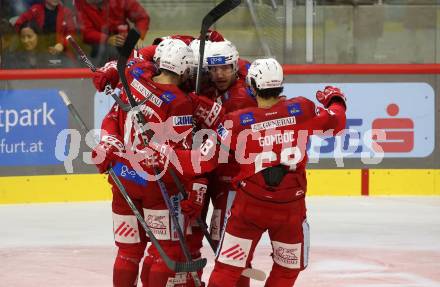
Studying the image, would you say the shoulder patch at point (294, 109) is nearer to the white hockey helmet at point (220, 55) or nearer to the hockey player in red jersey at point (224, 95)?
the hockey player in red jersey at point (224, 95)

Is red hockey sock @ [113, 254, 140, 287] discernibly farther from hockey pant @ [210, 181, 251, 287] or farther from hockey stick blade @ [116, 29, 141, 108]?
hockey stick blade @ [116, 29, 141, 108]

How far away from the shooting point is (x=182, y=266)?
5188 mm

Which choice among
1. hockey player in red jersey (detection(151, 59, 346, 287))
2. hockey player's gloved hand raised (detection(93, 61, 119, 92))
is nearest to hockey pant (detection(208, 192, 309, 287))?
hockey player in red jersey (detection(151, 59, 346, 287))

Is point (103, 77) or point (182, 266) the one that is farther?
point (103, 77)

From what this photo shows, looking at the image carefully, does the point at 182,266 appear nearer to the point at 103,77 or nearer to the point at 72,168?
the point at 103,77

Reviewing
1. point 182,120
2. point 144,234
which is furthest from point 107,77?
point 144,234

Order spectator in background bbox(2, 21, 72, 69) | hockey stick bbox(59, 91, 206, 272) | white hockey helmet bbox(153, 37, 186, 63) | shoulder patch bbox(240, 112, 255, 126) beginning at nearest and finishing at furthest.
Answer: shoulder patch bbox(240, 112, 255, 126), hockey stick bbox(59, 91, 206, 272), white hockey helmet bbox(153, 37, 186, 63), spectator in background bbox(2, 21, 72, 69)

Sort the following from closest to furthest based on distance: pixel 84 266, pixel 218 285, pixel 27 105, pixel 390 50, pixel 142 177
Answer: pixel 218 285 < pixel 142 177 < pixel 84 266 < pixel 27 105 < pixel 390 50

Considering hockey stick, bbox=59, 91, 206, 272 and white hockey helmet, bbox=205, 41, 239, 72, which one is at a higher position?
white hockey helmet, bbox=205, 41, 239, 72

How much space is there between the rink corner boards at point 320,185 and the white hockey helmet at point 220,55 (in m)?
3.47

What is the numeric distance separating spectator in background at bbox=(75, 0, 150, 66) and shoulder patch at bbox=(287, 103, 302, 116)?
404 cm

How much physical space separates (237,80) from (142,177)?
0.71 meters

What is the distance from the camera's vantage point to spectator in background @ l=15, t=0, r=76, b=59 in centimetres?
877

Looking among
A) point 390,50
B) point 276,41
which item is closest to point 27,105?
point 276,41
